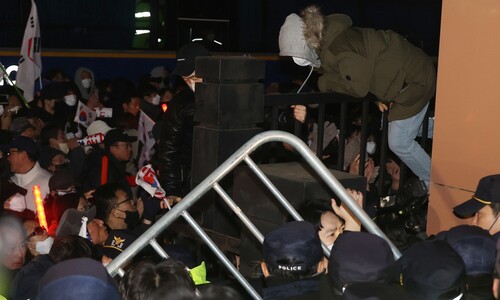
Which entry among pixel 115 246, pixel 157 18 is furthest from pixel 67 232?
pixel 157 18

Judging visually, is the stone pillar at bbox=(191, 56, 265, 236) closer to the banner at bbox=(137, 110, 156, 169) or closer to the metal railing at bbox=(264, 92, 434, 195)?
the metal railing at bbox=(264, 92, 434, 195)

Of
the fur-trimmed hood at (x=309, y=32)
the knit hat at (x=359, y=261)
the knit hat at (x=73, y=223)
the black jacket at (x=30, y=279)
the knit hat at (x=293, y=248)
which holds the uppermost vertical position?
the fur-trimmed hood at (x=309, y=32)

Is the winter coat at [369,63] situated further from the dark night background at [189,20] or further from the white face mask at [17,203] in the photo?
the dark night background at [189,20]

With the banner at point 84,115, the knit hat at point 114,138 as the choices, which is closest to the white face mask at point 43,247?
the knit hat at point 114,138

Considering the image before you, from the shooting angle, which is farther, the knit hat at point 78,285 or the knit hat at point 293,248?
the knit hat at point 293,248

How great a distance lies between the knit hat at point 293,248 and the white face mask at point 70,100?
31.0 ft

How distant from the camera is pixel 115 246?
6406mm

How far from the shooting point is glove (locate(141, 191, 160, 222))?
8.29m

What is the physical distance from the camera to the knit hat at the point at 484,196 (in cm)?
480

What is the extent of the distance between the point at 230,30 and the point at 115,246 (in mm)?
9164

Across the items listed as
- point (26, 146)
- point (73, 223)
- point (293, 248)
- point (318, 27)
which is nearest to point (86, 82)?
point (26, 146)

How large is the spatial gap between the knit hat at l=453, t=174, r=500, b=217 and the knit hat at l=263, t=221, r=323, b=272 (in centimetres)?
126

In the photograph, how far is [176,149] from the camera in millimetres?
6926

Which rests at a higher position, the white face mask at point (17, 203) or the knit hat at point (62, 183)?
the knit hat at point (62, 183)
